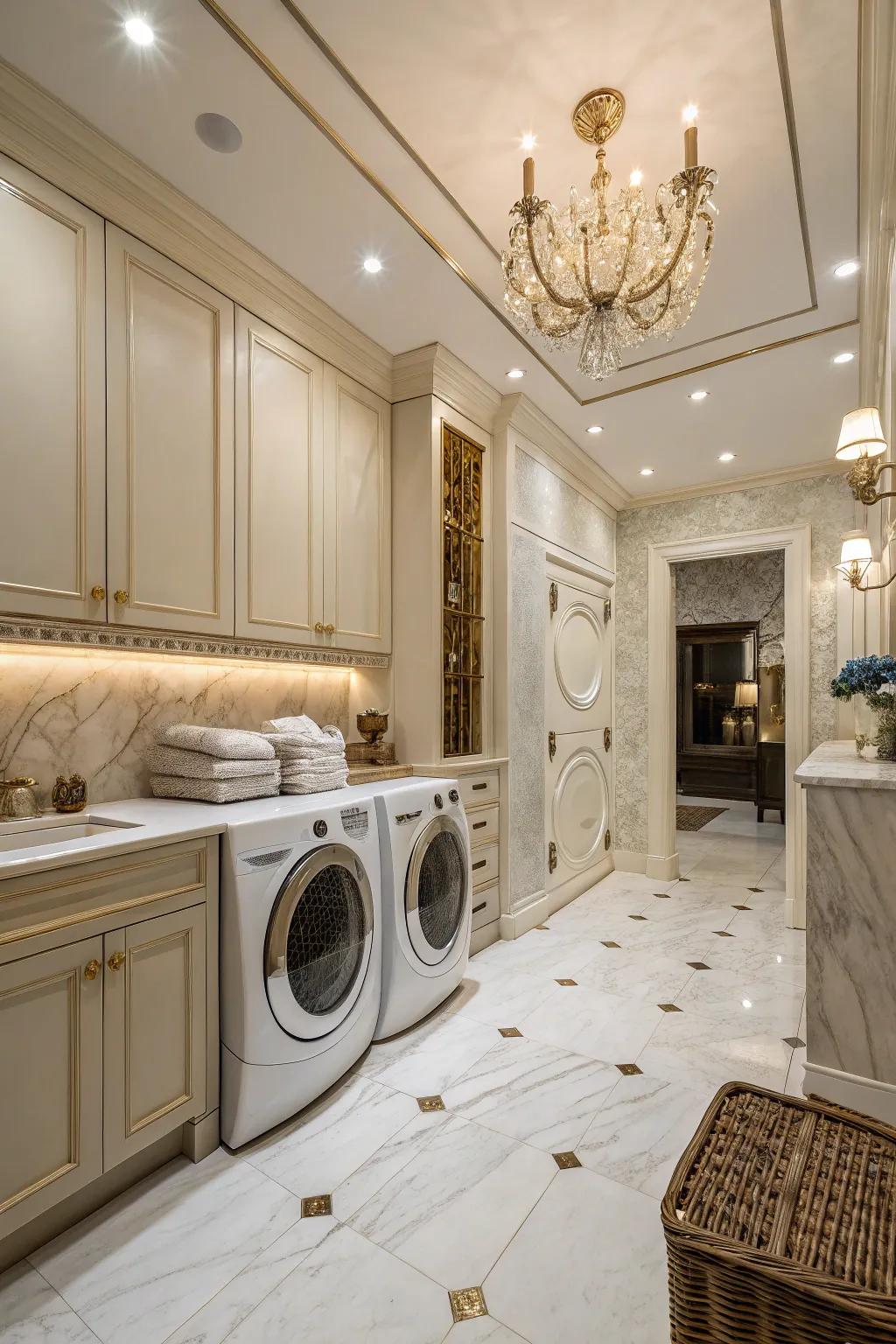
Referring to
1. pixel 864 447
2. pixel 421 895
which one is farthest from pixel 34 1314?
pixel 864 447

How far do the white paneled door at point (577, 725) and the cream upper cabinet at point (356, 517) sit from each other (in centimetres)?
126

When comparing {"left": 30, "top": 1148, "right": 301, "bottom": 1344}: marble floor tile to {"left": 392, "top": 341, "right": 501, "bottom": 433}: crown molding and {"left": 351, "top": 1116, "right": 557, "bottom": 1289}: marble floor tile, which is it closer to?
{"left": 351, "top": 1116, "right": 557, "bottom": 1289}: marble floor tile

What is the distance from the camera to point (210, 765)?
2117 millimetres

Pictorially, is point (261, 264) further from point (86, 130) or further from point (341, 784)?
point (341, 784)

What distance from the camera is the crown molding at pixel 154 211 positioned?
1.69 metres

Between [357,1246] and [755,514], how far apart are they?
447cm

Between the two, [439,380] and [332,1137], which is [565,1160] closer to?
[332,1137]

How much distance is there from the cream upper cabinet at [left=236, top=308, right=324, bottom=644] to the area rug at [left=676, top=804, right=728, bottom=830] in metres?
5.13

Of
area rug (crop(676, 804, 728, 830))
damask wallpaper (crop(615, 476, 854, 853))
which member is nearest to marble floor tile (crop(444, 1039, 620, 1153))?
damask wallpaper (crop(615, 476, 854, 853))

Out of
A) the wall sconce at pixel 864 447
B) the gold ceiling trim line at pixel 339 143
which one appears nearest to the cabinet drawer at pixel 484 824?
the wall sconce at pixel 864 447

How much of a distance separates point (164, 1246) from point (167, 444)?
213cm

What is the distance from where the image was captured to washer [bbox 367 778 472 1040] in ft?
7.71

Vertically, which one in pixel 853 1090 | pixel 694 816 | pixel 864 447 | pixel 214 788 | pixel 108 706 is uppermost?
pixel 864 447

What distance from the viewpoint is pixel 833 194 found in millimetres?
2045
